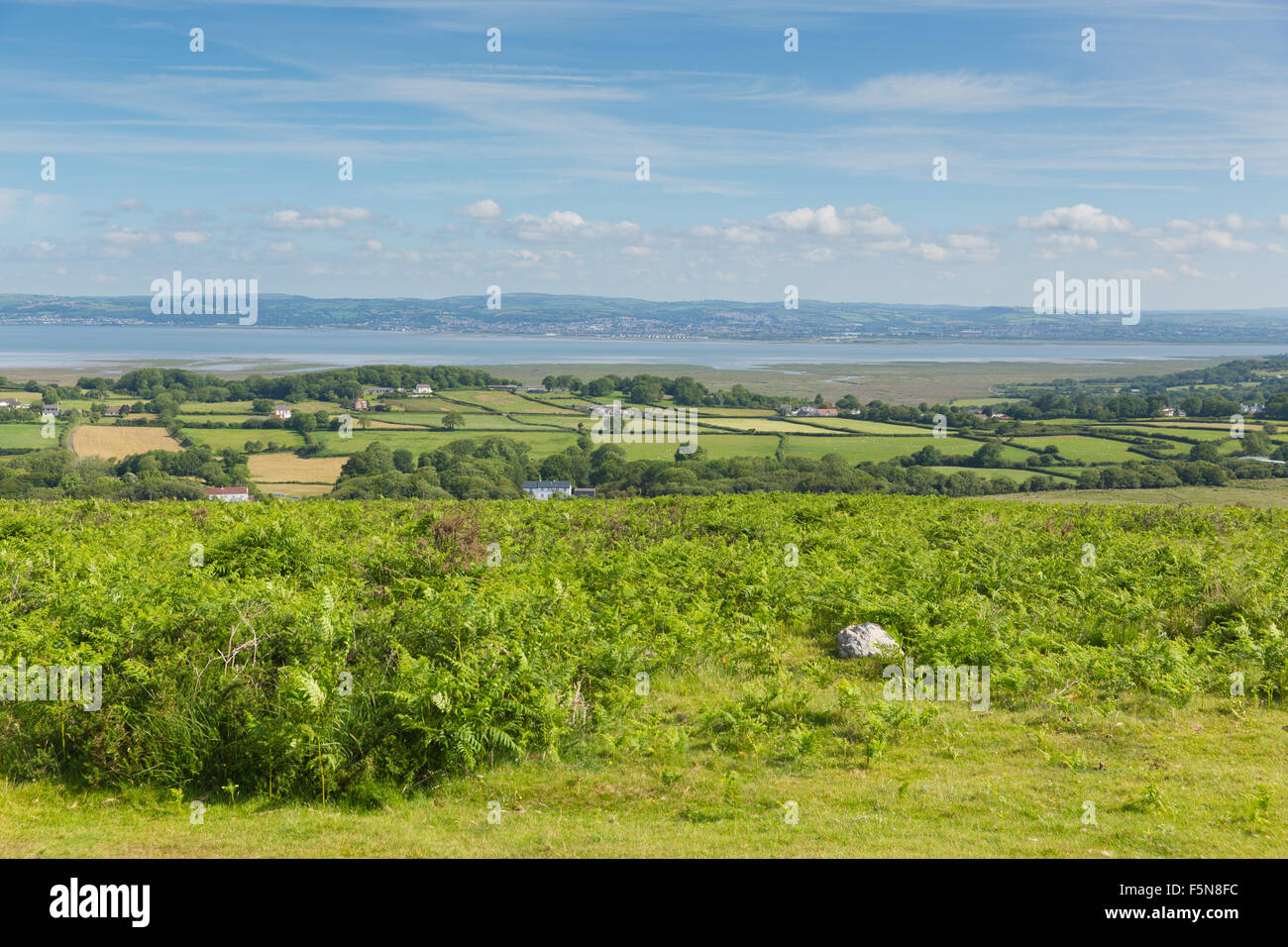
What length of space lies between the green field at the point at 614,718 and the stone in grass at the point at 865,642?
12.2 inches

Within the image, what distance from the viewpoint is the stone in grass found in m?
13.7

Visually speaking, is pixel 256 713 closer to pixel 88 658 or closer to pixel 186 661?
pixel 186 661

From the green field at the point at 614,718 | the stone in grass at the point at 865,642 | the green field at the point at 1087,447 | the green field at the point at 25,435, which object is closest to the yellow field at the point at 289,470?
the green field at the point at 25,435

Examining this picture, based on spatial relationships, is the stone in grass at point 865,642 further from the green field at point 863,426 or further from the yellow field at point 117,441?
the green field at point 863,426

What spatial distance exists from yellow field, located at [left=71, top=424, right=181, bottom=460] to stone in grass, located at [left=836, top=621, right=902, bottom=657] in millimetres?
78100

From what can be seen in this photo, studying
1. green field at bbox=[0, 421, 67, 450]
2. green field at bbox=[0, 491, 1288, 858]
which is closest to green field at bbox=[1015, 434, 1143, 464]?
green field at bbox=[0, 491, 1288, 858]

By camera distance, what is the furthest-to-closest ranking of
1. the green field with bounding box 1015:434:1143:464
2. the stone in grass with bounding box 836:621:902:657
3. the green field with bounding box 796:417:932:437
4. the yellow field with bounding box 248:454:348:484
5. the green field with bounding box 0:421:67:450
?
1. the green field with bounding box 796:417:932:437
2. the green field with bounding box 0:421:67:450
3. the green field with bounding box 1015:434:1143:464
4. the yellow field with bounding box 248:454:348:484
5. the stone in grass with bounding box 836:621:902:657

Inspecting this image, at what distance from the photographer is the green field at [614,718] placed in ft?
27.5


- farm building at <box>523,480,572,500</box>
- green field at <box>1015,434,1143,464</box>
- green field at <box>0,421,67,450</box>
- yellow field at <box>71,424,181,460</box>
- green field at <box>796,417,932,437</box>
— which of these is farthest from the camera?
green field at <box>796,417,932,437</box>

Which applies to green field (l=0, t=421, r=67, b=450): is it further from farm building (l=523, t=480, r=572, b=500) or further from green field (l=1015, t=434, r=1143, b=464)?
green field (l=1015, t=434, r=1143, b=464)

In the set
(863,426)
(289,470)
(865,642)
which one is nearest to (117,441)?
(289,470)

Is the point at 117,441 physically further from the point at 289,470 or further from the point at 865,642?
the point at 865,642

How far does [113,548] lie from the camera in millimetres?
18625
